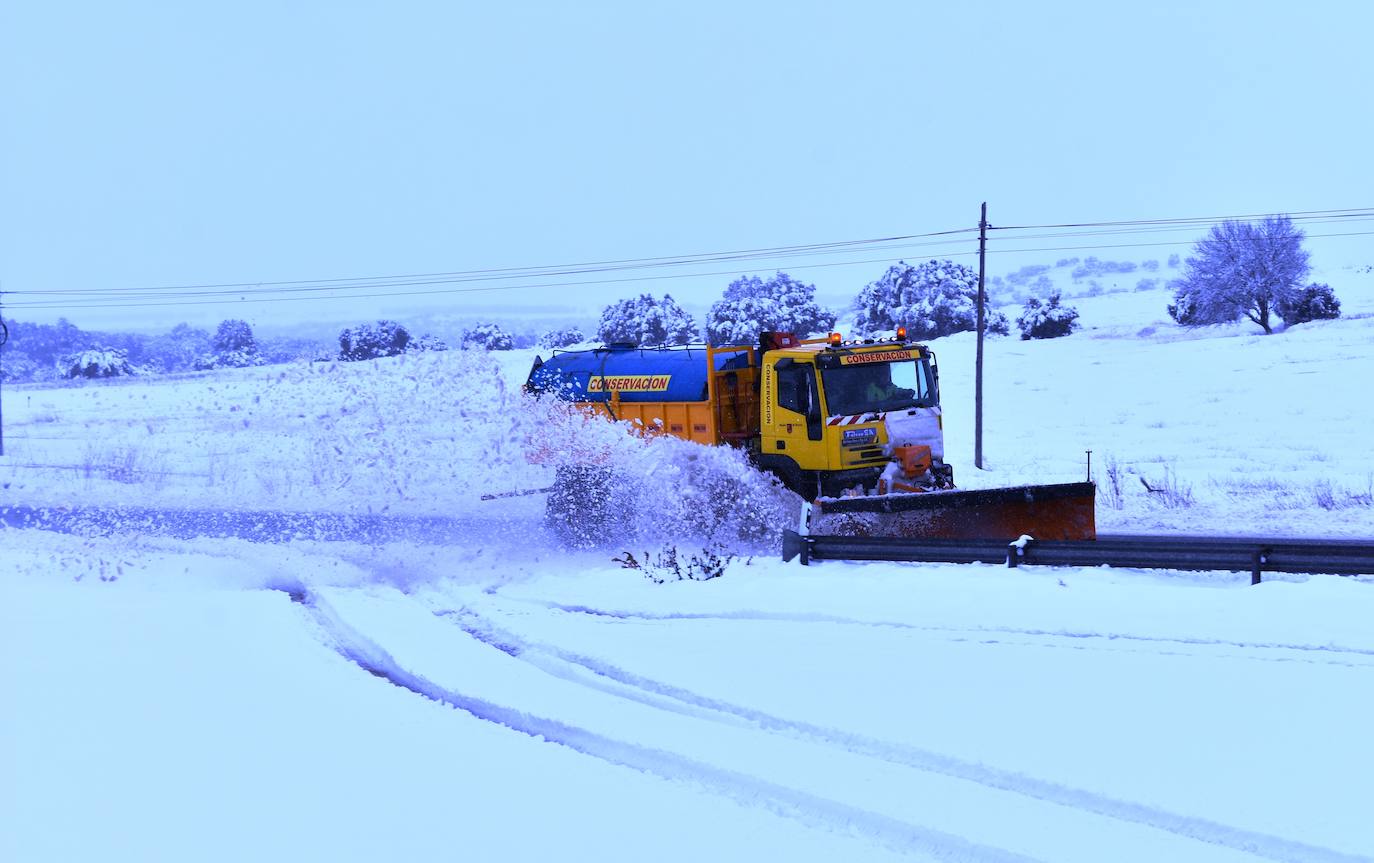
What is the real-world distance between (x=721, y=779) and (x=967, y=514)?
7093mm

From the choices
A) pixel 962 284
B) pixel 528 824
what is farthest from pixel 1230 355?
pixel 528 824

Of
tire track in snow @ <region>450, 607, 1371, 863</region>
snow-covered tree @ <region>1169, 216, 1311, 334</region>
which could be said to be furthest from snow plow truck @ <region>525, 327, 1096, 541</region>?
snow-covered tree @ <region>1169, 216, 1311, 334</region>

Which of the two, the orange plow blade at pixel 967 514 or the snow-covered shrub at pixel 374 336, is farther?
the snow-covered shrub at pixel 374 336

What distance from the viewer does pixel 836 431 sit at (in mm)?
12906

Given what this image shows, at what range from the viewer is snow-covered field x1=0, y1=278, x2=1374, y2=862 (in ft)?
16.3

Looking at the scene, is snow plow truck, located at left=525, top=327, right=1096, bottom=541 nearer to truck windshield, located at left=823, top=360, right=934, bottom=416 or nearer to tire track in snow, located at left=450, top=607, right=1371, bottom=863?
truck windshield, located at left=823, top=360, right=934, bottom=416

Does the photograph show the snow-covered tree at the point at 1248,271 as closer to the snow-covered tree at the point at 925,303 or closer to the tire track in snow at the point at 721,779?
the snow-covered tree at the point at 925,303

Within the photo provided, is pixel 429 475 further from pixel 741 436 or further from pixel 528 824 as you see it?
pixel 528 824

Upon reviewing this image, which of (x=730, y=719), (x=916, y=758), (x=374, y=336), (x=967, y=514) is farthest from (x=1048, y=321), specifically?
(x=916, y=758)

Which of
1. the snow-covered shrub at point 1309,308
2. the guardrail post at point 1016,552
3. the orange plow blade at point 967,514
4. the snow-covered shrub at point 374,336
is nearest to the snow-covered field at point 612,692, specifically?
the guardrail post at point 1016,552

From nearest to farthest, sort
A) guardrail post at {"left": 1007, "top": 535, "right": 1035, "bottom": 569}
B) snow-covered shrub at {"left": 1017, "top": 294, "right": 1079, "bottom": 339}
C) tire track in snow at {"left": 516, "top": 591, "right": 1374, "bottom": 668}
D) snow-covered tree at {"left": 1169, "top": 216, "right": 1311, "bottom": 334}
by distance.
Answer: tire track in snow at {"left": 516, "top": 591, "right": 1374, "bottom": 668} < guardrail post at {"left": 1007, "top": 535, "right": 1035, "bottom": 569} < snow-covered tree at {"left": 1169, "top": 216, "right": 1311, "bottom": 334} < snow-covered shrub at {"left": 1017, "top": 294, "right": 1079, "bottom": 339}

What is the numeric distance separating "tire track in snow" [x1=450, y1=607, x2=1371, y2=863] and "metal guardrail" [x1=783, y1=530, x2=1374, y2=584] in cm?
380

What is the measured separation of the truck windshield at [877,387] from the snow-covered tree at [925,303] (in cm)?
4565

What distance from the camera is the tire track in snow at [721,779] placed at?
4695 mm
